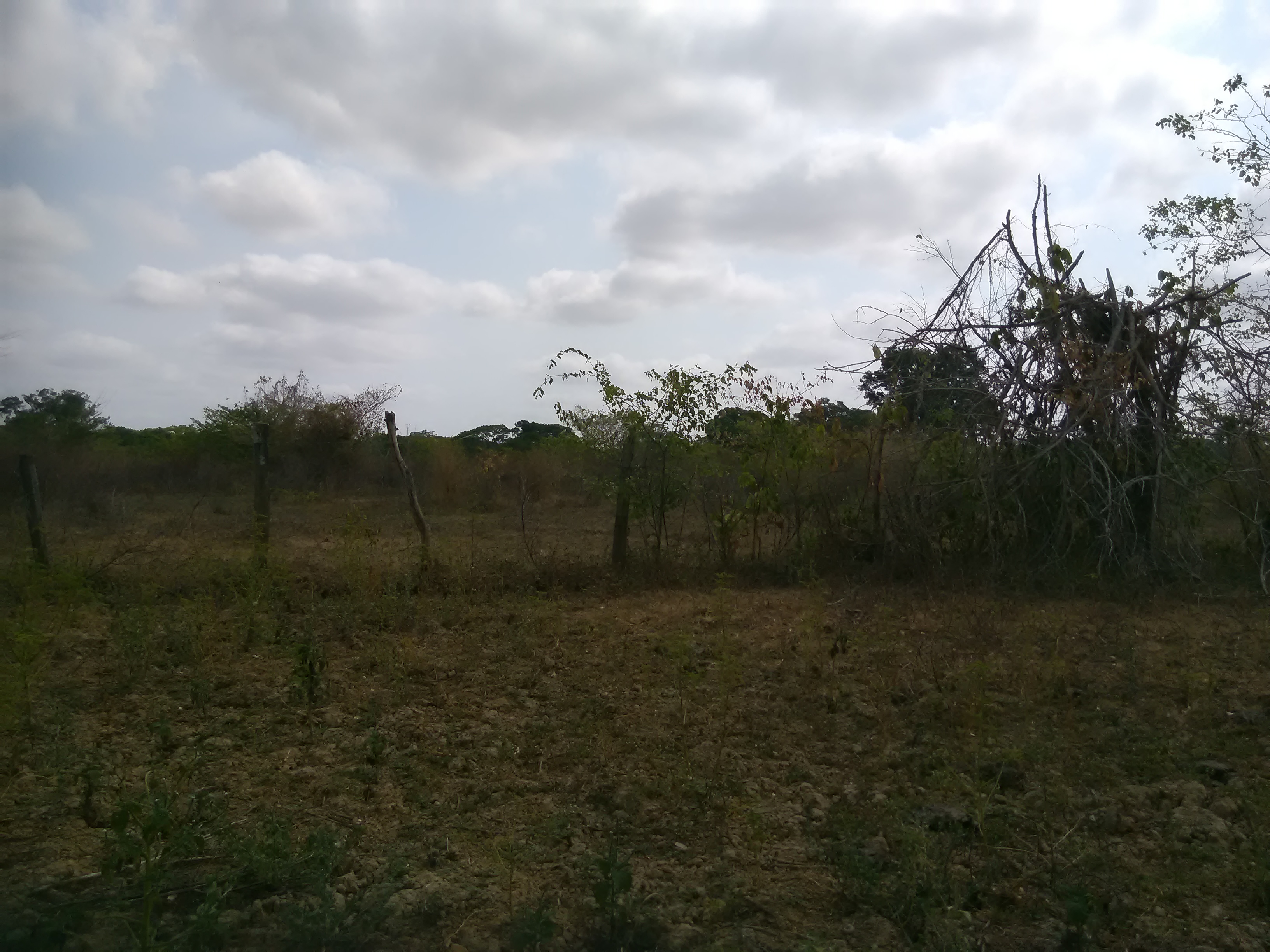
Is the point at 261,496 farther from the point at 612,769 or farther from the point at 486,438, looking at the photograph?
the point at 486,438

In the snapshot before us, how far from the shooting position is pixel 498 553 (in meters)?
9.92

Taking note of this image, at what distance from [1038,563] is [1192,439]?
1.77 metres

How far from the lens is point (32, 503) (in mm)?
7816

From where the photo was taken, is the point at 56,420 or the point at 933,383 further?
the point at 56,420

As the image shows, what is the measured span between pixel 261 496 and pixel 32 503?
1703mm

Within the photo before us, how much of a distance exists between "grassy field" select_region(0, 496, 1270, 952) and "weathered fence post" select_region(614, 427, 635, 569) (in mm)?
1169

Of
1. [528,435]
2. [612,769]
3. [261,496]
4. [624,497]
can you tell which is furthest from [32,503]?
[528,435]

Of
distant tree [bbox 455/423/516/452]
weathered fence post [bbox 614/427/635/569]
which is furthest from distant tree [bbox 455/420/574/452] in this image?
weathered fence post [bbox 614/427/635/569]

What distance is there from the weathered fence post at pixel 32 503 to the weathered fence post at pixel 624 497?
451 centimetres

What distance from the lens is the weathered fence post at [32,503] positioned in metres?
7.57

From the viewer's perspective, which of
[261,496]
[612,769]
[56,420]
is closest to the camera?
[612,769]

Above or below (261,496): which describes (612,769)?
below

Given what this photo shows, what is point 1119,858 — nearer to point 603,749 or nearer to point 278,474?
point 603,749

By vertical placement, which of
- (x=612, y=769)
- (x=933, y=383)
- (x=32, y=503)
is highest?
(x=933, y=383)
